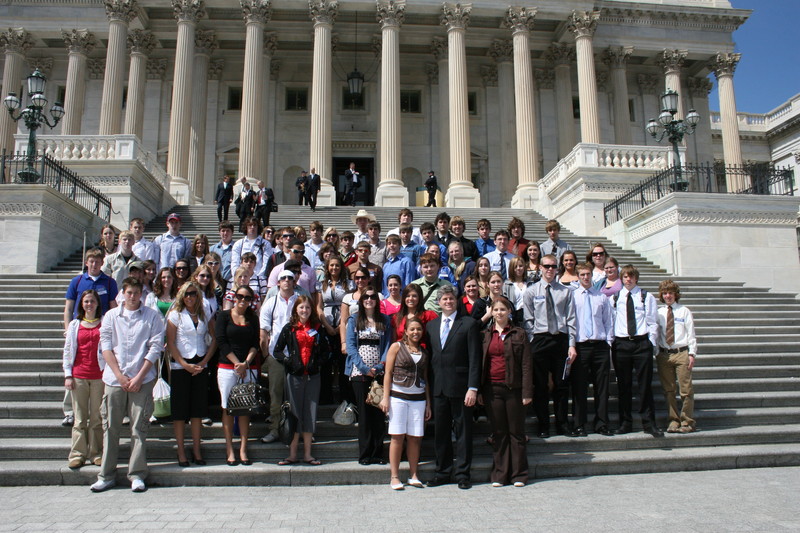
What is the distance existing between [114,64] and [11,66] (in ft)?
22.5

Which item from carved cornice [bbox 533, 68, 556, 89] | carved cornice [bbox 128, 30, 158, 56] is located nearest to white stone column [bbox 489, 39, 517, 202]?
carved cornice [bbox 533, 68, 556, 89]

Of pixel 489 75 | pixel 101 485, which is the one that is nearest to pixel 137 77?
pixel 489 75

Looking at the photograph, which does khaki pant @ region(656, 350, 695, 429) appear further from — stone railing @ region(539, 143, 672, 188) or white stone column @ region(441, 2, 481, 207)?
white stone column @ region(441, 2, 481, 207)

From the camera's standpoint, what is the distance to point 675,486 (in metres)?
6.24

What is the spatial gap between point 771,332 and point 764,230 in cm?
549

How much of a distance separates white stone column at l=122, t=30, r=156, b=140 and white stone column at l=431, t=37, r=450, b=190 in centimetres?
1441

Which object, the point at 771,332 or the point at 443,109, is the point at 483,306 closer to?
the point at 771,332

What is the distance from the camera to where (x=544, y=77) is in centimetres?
3328

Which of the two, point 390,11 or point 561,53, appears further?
point 561,53

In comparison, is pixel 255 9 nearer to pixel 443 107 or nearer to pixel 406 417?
pixel 443 107

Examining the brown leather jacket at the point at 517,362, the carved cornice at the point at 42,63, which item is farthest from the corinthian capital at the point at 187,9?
the brown leather jacket at the point at 517,362

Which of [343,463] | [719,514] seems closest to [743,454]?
[719,514]

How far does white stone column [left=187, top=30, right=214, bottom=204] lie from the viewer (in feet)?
92.4

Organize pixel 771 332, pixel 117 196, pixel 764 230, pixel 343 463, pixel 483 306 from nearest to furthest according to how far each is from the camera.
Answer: pixel 343 463 → pixel 483 306 → pixel 771 332 → pixel 764 230 → pixel 117 196
